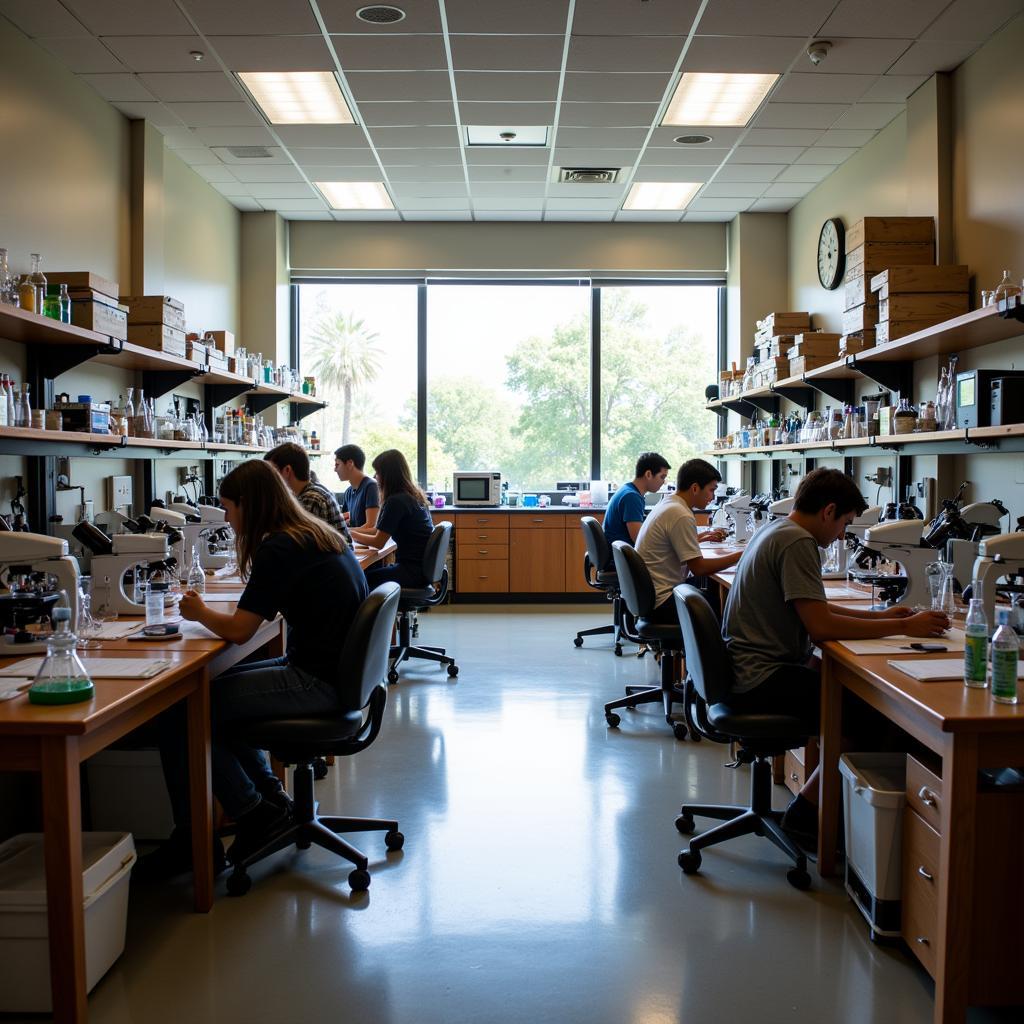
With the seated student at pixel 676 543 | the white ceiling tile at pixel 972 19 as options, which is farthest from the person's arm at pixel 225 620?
the white ceiling tile at pixel 972 19

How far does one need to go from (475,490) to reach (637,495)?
2.99 metres

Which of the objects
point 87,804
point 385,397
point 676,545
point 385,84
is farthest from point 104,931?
point 385,397

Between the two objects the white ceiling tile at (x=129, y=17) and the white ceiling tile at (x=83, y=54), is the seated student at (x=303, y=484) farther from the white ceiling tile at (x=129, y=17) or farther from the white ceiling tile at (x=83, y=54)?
the white ceiling tile at (x=83, y=54)

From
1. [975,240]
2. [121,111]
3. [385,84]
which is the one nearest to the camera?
[975,240]

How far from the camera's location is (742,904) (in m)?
2.59

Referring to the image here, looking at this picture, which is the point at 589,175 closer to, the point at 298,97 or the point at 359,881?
the point at 298,97

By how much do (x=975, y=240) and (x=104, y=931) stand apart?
15.2ft

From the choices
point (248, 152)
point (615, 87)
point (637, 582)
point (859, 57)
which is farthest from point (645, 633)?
point (248, 152)

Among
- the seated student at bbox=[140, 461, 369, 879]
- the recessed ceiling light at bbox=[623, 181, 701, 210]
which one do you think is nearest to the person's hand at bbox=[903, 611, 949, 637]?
the seated student at bbox=[140, 461, 369, 879]

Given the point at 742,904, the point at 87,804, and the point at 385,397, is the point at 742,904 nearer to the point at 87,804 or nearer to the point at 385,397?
the point at 87,804

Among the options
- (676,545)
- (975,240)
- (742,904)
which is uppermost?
(975,240)

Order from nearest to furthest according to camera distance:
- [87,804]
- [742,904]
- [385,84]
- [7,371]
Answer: [742,904], [87,804], [7,371], [385,84]

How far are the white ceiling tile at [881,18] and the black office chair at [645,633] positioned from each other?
2.57m

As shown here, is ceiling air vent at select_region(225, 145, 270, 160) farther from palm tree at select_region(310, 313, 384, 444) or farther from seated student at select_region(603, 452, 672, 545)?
seated student at select_region(603, 452, 672, 545)
